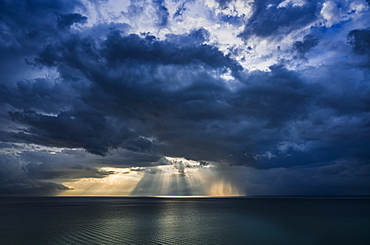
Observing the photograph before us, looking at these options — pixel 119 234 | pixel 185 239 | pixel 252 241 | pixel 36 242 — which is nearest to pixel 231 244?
pixel 252 241

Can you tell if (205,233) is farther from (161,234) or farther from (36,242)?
(36,242)

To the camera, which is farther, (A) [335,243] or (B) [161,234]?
(B) [161,234]

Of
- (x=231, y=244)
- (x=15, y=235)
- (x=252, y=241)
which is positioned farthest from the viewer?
(x=15, y=235)

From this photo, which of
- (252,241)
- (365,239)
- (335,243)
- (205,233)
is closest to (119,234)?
(205,233)

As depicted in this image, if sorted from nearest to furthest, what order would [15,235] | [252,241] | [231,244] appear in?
[231,244]
[252,241]
[15,235]

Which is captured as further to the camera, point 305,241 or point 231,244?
point 305,241

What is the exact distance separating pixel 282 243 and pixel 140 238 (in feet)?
76.1

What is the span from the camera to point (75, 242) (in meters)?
38.9

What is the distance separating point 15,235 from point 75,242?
14289 millimetres

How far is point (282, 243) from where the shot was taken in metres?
39.9

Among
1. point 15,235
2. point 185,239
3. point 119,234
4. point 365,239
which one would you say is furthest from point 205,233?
point 15,235

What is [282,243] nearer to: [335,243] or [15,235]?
[335,243]

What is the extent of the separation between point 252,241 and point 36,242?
112 ft

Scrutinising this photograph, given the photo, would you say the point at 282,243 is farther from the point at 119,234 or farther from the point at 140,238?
the point at 119,234
